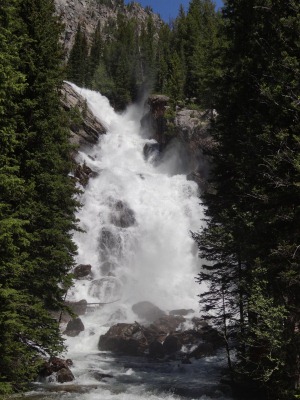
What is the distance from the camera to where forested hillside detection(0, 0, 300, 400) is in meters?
11.2

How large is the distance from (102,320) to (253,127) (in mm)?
24261

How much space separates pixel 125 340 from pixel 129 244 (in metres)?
15.8

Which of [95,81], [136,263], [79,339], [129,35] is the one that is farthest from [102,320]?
[129,35]

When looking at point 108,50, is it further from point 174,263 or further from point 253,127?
point 253,127

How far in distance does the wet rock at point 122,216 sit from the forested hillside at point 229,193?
25849mm

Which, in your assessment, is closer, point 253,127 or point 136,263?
point 253,127

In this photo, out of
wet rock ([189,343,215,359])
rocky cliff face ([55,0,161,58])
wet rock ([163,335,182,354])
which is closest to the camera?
wet rock ([189,343,215,359])

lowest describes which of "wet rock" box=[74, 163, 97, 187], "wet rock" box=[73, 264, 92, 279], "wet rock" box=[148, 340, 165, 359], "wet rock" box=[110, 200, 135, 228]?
"wet rock" box=[148, 340, 165, 359]

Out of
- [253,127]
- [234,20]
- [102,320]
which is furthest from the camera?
[102,320]

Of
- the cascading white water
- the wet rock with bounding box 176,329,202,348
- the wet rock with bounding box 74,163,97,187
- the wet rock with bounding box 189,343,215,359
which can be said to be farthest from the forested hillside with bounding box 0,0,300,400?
the wet rock with bounding box 74,163,97,187

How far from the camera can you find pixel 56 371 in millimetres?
19141

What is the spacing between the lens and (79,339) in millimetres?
28703

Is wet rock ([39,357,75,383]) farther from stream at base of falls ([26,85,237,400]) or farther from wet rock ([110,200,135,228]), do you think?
wet rock ([110,200,135,228])

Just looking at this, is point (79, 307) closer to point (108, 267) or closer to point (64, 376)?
point (108, 267)
